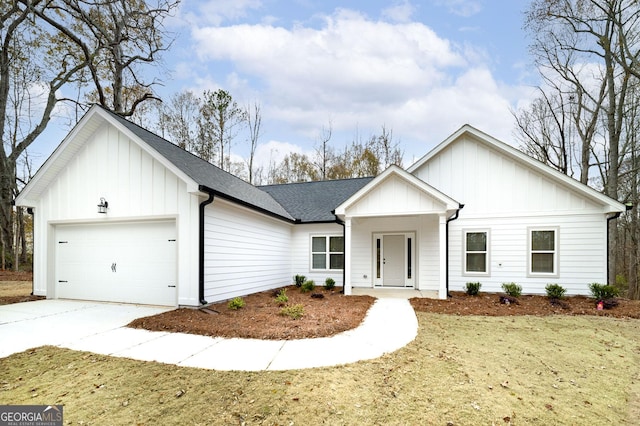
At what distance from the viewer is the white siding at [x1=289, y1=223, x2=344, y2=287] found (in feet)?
40.4

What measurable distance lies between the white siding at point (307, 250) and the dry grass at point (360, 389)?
24.1 feet

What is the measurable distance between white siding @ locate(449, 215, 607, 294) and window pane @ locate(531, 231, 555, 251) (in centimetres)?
21

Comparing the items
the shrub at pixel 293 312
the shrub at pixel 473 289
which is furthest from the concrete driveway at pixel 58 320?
the shrub at pixel 473 289

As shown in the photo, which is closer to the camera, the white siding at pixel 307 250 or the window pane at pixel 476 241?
the window pane at pixel 476 241

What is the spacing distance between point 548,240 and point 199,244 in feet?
34.9

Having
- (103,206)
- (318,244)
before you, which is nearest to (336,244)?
(318,244)

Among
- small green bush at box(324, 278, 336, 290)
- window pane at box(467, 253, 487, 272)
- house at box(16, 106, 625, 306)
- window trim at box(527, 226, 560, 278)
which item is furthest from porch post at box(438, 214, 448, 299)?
small green bush at box(324, 278, 336, 290)

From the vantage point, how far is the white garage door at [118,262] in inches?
313

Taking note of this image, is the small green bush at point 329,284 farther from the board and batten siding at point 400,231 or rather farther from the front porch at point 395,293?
the board and batten siding at point 400,231

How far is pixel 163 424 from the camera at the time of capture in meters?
2.86

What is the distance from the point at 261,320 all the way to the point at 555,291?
29.1 ft

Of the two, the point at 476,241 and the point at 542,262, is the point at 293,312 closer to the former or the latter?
the point at 476,241

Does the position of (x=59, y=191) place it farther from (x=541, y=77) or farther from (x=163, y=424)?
(x=541, y=77)

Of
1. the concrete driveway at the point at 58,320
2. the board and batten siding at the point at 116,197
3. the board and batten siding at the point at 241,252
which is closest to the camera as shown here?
the concrete driveway at the point at 58,320
